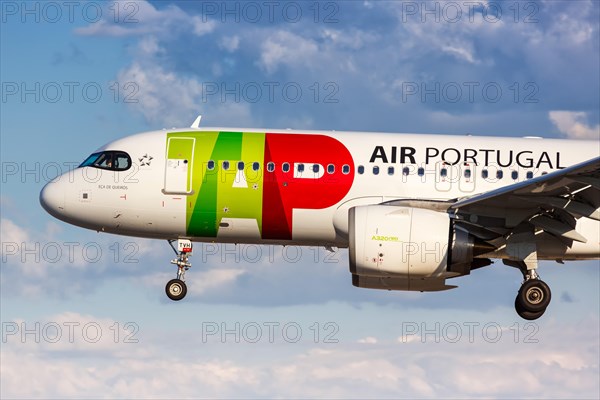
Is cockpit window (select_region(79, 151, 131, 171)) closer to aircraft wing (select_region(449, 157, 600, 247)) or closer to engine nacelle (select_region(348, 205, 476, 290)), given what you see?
engine nacelle (select_region(348, 205, 476, 290))

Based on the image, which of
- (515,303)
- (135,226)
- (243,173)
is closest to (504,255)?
(515,303)

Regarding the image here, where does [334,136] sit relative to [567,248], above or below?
above

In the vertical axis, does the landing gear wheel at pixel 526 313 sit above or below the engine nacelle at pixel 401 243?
below

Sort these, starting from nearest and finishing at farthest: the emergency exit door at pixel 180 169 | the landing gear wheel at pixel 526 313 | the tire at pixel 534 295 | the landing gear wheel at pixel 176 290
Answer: the tire at pixel 534 295 < the landing gear wheel at pixel 526 313 < the emergency exit door at pixel 180 169 < the landing gear wheel at pixel 176 290

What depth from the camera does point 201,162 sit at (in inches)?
1330

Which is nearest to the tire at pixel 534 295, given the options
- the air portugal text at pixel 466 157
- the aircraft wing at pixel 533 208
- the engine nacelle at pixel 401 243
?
the aircraft wing at pixel 533 208

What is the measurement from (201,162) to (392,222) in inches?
206

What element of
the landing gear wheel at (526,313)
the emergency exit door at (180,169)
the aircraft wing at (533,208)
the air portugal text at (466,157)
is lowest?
the landing gear wheel at (526,313)

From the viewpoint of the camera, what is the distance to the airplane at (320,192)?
32.9 m

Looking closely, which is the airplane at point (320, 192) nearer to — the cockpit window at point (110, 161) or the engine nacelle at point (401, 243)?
the cockpit window at point (110, 161)

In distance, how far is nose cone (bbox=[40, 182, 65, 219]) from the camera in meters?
34.7

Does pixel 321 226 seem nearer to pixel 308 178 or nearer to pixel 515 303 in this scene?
pixel 308 178

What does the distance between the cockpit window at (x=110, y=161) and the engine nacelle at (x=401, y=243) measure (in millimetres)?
6323

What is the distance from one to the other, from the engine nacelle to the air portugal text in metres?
2.47
